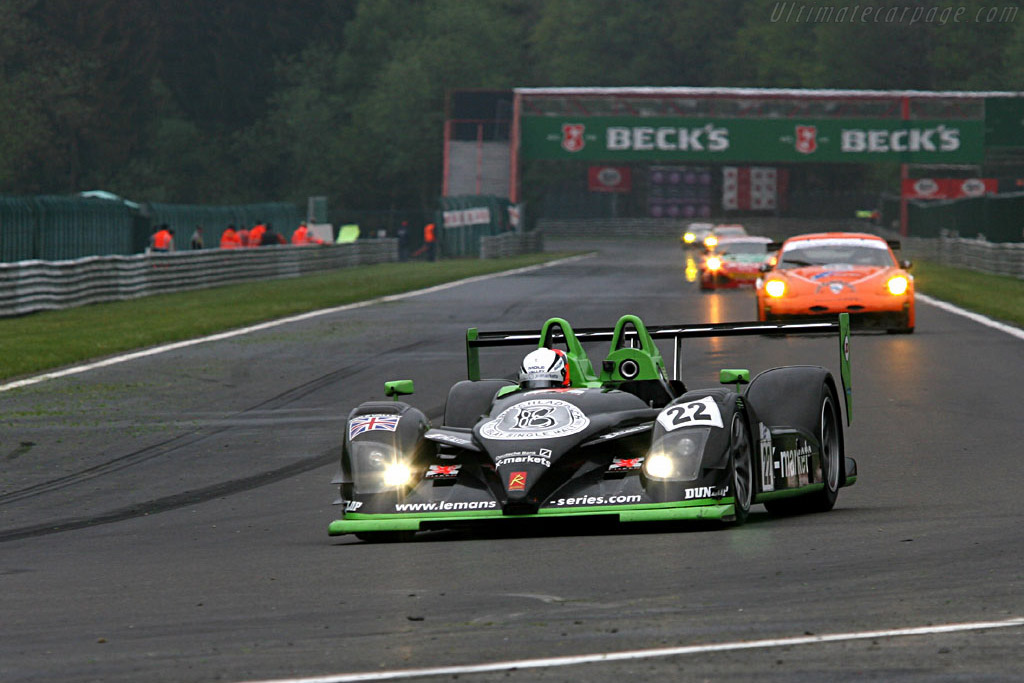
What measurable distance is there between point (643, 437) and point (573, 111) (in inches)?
3571

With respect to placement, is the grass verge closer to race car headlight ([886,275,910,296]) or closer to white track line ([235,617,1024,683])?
race car headlight ([886,275,910,296])

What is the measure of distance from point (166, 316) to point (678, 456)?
23035mm

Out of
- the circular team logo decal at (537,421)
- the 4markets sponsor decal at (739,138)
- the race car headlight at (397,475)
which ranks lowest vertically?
the race car headlight at (397,475)

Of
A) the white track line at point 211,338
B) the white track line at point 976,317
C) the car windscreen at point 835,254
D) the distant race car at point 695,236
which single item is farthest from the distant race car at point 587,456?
the distant race car at point 695,236

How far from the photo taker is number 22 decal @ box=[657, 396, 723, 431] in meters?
8.91

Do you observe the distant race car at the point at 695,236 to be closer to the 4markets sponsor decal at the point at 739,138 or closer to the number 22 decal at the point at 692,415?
the 4markets sponsor decal at the point at 739,138

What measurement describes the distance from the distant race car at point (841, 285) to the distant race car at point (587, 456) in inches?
545

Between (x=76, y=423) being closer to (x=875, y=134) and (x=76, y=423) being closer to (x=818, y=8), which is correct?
(x=875, y=134)

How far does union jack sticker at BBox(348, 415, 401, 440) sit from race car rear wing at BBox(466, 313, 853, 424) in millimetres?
1060

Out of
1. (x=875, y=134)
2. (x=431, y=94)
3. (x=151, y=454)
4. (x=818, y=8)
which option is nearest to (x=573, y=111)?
(x=431, y=94)

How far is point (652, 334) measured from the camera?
11.0 metres

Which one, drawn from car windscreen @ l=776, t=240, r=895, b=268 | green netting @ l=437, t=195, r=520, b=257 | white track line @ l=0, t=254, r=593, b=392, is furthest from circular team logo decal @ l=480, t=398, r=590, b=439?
green netting @ l=437, t=195, r=520, b=257

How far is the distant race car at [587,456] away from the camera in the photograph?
8758 mm

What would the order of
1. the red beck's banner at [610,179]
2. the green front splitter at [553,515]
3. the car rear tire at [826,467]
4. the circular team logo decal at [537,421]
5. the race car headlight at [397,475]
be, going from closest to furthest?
the green front splitter at [553,515]
the circular team logo decal at [537,421]
the race car headlight at [397,475]
the car rear tire at [826,467]
the red beck's banner at [610,179]
